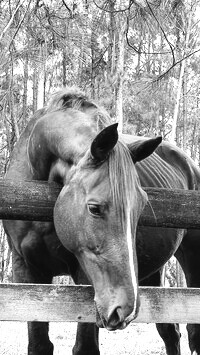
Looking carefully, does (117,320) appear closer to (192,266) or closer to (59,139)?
(59,139)

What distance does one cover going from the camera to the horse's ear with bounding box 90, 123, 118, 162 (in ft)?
9.40

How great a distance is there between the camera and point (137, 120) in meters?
25.5

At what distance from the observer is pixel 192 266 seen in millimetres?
5426

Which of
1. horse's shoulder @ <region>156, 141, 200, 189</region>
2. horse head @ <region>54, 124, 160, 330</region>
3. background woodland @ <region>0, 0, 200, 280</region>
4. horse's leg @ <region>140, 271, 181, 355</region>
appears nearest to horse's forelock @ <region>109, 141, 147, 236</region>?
horse head @ <region>54, 124, 160, 330</region>

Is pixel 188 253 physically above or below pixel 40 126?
below

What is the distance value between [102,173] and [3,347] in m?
5.25

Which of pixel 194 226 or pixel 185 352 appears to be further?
pixel 185 352

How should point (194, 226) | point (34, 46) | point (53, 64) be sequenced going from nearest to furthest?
1. point (194, 226)
2. point (34, 46)
3. point (53, 64)

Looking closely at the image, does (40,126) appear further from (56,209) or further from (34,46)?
(34,46)

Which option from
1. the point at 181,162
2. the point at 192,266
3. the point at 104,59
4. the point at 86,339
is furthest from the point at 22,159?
the point at 104,59

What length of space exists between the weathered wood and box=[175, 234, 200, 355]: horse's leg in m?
1.79

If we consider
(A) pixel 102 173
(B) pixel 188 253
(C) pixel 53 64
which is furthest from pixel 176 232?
(C) pixel 53 64

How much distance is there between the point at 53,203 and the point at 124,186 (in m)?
0.64

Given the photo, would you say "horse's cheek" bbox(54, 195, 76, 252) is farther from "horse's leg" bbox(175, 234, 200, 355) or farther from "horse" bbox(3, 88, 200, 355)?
"horse's leg" bbox(175, 234, 200, 355)
